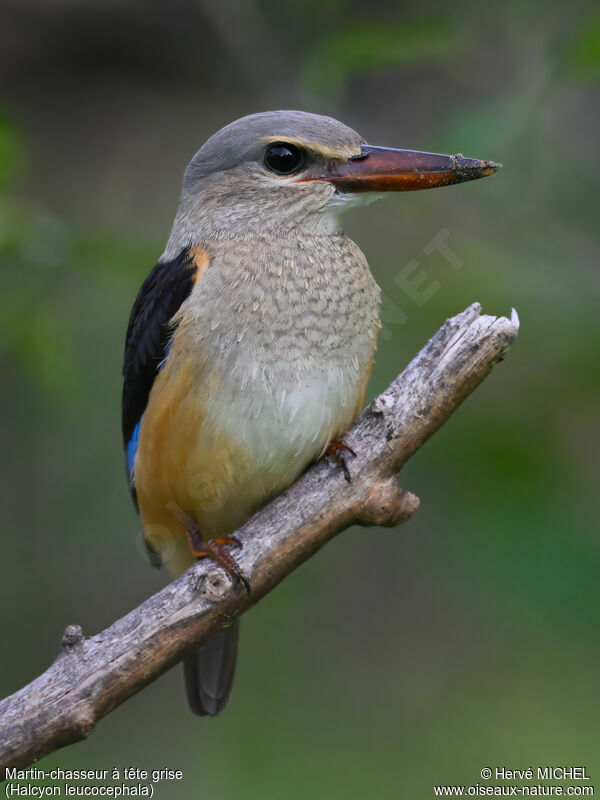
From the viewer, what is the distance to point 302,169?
3748mm

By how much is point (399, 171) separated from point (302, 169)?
359 millimetres

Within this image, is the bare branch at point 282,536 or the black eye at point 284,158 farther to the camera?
the black eye at point 284,158

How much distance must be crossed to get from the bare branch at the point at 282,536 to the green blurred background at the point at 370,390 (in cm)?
113

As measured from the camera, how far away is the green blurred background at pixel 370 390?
4410 mm

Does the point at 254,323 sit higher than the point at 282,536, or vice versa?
the point at 254,323

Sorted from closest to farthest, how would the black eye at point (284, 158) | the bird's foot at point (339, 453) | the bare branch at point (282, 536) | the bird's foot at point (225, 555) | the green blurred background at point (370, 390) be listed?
the bare branch at point (282, 536) < the bird's foot at point (225, 555) < the bird's foot at point (339, 453) < the black eye at point (284, 158) < the green blurred background at point (370, 390)

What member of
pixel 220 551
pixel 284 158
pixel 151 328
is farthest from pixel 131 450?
pixel 284 158

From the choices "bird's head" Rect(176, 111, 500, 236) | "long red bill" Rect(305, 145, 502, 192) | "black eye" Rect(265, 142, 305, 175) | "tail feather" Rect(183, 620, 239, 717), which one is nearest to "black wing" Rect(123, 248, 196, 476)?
"bird's head" Rect(176, 111, 500, 236)

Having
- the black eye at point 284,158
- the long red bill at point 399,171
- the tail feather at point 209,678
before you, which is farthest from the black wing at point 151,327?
the tail feather at point 209,678

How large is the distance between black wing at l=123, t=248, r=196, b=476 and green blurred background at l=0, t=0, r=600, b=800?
1.75ft

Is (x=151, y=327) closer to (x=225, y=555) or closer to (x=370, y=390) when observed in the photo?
(x=225, y=555)

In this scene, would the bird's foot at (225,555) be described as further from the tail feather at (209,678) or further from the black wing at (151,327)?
the tail feather at (209,678)

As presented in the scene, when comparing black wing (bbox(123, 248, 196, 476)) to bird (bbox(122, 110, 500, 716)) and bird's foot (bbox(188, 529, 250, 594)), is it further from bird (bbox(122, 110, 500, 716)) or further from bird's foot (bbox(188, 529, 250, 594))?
bird's foot (bbox(188, 529, 250, 594))

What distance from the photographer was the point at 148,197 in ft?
22.2
